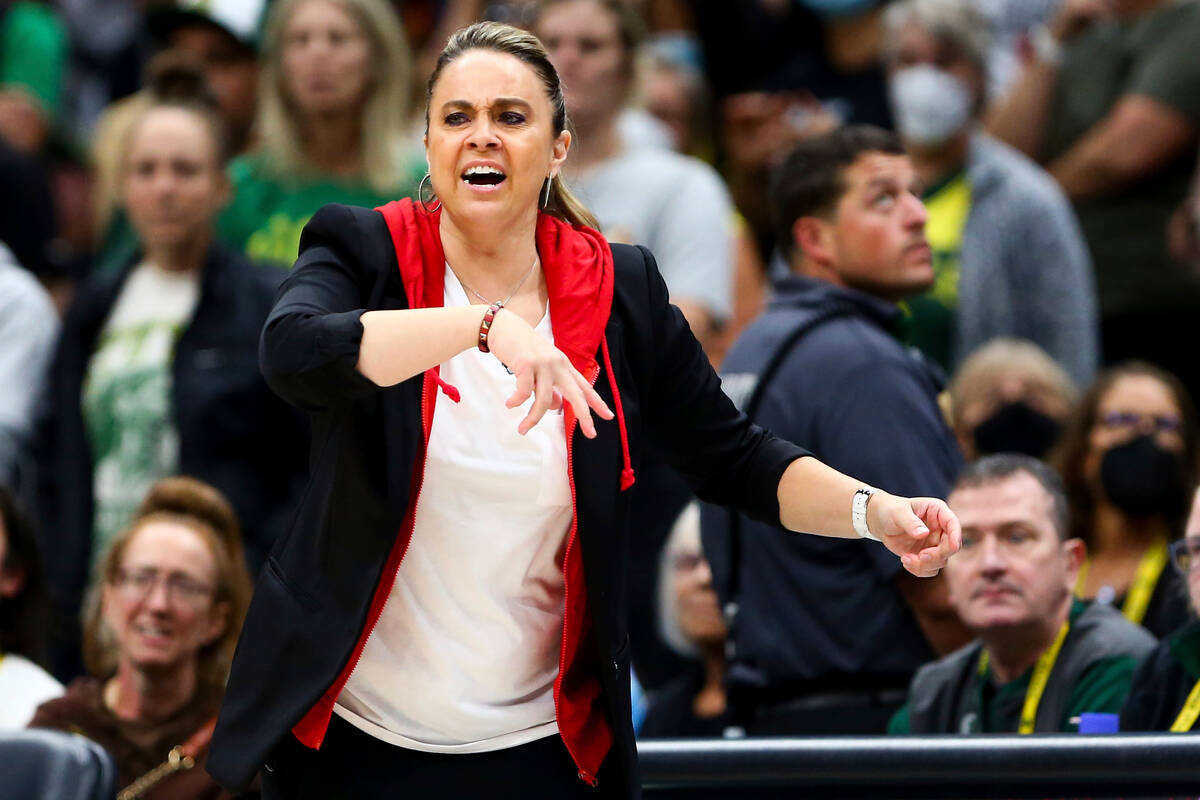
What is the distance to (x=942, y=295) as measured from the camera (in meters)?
5.79

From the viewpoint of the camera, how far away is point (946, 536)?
2.36 metres

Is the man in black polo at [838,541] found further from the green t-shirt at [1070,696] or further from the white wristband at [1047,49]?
the white wristband at [1047,49]

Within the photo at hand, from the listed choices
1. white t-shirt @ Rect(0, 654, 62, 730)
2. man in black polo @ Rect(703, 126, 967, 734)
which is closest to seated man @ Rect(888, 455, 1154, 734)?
man in black polo @ Rect(703, 126, 967, 734)

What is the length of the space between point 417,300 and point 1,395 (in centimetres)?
324

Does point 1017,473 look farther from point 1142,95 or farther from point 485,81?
point 1142,95

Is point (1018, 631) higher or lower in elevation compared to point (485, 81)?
lower

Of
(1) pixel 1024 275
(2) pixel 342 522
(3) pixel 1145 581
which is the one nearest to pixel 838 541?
(3) pixel 1145 581

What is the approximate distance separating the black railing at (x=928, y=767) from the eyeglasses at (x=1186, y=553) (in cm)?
80

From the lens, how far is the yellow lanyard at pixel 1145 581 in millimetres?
4465

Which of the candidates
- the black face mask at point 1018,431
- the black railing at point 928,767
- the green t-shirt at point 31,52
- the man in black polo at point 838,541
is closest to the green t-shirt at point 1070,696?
the man in black polo at point 838,541

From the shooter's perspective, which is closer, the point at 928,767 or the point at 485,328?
the point at 485,328

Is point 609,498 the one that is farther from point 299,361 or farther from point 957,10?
point 957,10

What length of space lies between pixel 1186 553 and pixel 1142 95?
2.96 metres

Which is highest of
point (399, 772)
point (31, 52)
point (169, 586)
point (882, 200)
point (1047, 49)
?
point (1047, 49)
